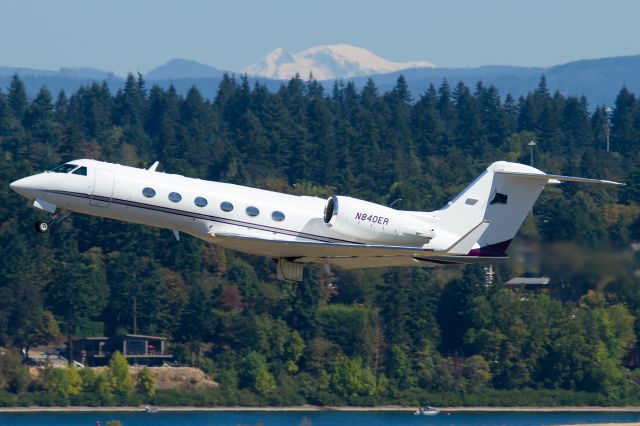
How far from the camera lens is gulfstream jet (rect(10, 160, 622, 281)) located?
35.3 metres

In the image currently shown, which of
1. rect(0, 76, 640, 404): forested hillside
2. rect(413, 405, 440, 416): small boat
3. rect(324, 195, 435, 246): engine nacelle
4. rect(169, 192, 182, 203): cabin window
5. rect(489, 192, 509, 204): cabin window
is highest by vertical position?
rect(489, 192, 509, 204): cabin window

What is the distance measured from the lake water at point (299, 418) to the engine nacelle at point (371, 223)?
3873 cm

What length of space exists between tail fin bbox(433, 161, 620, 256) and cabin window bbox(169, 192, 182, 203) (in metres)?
6.64

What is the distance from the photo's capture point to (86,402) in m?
78.4

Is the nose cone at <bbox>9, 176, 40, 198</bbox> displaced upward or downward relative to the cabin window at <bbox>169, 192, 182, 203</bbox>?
upward

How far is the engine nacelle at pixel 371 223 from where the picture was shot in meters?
36.1

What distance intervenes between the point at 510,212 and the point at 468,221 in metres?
1.05

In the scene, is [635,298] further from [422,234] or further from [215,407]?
[422,234]

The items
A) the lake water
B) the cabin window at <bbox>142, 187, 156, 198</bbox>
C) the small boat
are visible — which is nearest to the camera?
the cabin window at <bbox>142, 187, 156, 198</bbox>

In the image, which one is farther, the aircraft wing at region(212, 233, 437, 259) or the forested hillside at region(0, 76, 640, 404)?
the forested hillside at region(0, 76, 640, 404)

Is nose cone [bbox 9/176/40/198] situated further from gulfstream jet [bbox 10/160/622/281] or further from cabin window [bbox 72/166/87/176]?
cabin window [bbox 72/166/87/176]

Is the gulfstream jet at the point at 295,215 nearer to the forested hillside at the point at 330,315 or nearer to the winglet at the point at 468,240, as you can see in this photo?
the winglet at the point at 468,240

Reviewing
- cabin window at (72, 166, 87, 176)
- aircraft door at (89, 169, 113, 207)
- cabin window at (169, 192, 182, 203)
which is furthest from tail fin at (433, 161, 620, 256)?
cabin window at (72, 166, 87, 176)

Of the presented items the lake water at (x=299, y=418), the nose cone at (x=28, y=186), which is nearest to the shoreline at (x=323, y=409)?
the lake water at (x=299, y=418)
